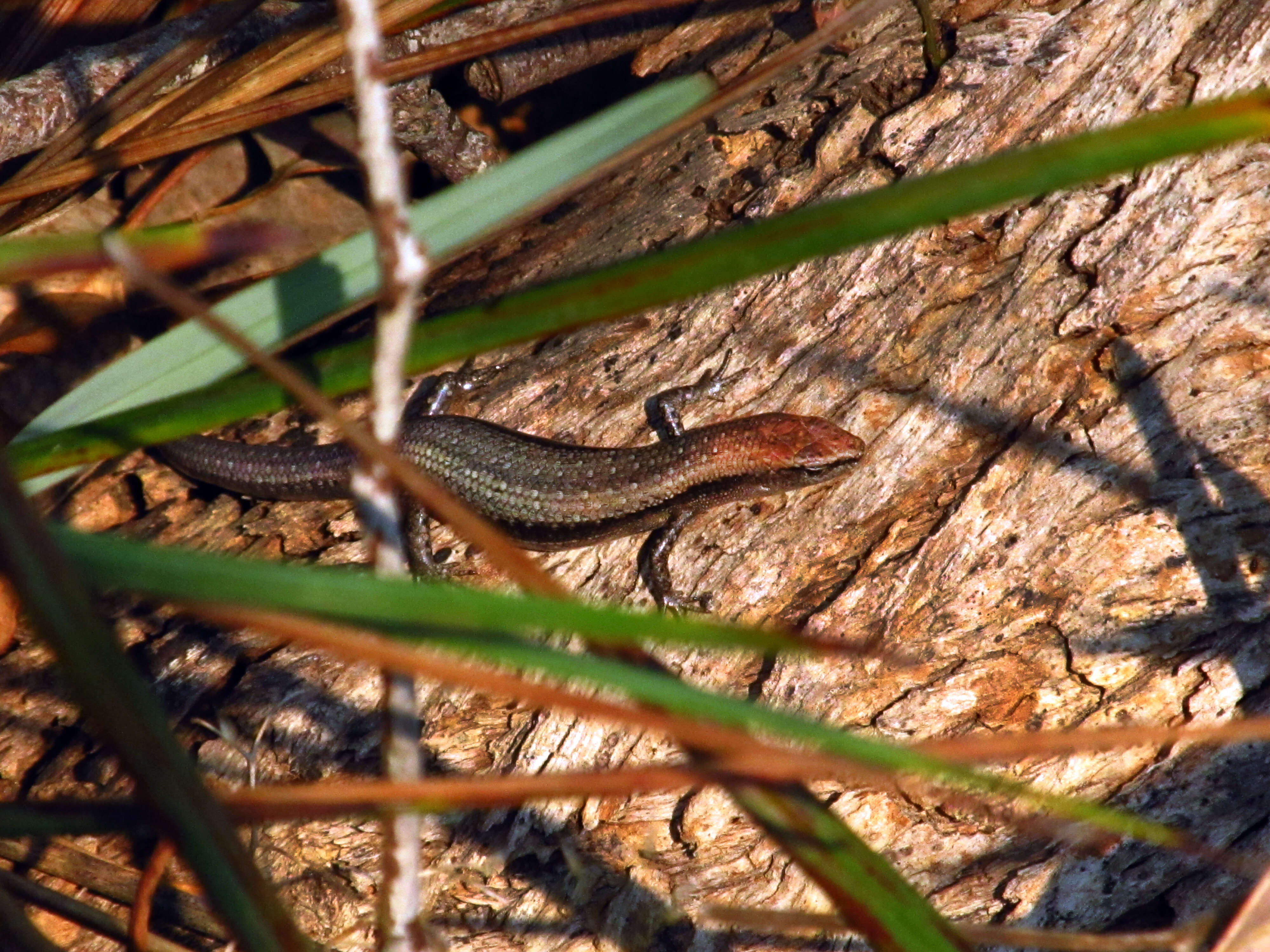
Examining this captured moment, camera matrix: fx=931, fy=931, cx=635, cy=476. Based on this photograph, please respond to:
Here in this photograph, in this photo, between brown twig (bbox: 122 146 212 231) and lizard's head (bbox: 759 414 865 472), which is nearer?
lizard's head (bbox: 759 414 865 472)

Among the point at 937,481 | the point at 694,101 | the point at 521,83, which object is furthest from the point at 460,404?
the point at 694,101

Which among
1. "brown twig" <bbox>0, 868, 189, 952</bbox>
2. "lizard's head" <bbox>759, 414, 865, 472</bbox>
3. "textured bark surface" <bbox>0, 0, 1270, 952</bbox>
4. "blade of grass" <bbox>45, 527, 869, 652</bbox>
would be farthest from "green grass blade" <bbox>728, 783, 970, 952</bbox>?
"brown twig" <bbox>0, 868, 189, 952</bbox>

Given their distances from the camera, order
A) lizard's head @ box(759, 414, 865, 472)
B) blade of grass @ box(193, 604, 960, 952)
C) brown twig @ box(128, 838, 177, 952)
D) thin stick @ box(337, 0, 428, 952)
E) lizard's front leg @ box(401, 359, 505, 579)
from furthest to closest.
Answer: lizard's front leg @ box(401, 359, 505, 579), lizard's head @ box(759, 414, 865, 472), brown twig @ box(128, 838, 177, 952), thin stick @ box(337, 0, 428, 952), blade of grass @ box(193, 604, 960, 952)

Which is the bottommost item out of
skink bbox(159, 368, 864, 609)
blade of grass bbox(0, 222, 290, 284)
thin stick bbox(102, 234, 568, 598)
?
thin stick bbox(102, 234, 568, 598)

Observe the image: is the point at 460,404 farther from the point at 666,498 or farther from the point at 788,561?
the point at 788,561

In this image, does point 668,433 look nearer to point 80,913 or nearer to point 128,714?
point 80,913

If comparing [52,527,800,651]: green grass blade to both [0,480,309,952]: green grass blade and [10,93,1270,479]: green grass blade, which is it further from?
[10,93,1270,479]: green grass blade

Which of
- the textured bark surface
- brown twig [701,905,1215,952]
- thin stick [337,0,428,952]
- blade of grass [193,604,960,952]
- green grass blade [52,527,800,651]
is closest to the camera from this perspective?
green grass blade [52,527,800,651]

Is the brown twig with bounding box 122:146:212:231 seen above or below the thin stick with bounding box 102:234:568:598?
above
